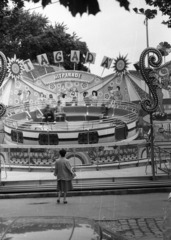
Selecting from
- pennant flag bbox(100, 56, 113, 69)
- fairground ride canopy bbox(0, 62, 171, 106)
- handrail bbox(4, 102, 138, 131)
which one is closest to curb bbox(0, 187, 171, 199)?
handrail bbox(4, 102, 138, 131)

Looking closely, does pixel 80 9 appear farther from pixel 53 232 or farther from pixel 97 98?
pixel 97 98

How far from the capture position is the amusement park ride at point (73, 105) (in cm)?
1959

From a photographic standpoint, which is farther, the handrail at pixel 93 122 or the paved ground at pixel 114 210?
the handrail at pixel 93 122

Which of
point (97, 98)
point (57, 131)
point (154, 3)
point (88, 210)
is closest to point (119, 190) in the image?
point (88, 210)

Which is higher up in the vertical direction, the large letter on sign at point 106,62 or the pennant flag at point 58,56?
the pennant flag at point 58,56

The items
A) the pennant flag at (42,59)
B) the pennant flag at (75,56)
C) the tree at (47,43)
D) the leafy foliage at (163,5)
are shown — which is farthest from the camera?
the tree at (47,43)

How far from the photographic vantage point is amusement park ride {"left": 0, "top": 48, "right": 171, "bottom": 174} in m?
19.6

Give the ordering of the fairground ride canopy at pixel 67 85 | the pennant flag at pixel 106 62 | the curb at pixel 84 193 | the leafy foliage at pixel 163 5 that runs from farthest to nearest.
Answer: the fairground ride canopy at pixel 67 85
the pennant flag at pixel 106 62
the curb at pixel 84 193
the leafy foliage at pixel 163 5

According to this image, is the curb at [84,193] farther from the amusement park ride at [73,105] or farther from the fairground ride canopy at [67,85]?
the fairground ride canopy at [67,85]

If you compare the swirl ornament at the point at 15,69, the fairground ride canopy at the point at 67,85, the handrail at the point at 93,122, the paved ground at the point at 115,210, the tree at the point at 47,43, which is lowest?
the paved ground at the point at 115,210

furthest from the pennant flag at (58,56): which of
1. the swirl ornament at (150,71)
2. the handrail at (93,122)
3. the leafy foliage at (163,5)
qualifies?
the leafy foliage at (163,5)

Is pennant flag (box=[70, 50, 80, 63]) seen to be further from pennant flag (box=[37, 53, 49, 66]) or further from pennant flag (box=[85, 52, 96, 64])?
pennant flag (box=[37, 53, 49, 66])

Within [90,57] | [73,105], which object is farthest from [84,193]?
[90,57]

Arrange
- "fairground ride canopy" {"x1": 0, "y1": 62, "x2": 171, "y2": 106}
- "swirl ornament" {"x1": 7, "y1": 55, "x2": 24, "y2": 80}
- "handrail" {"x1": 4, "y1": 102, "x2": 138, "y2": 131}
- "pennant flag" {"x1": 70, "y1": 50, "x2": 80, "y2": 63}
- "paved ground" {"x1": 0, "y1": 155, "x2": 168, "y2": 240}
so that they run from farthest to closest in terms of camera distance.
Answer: "swirl ornament" {"x1": 7, "y1": 55, "x2": 24, "y2": 80} → "pennant flag" {"x1": 70, "y1": 50, "x2": 80, "y2": 63} → "fairground ride canopy" {"x1": 0, "y1": 62, "x2": 171, "y2": 106} → "handrail" {"x1": 4, "y1": 102, "x2": 138, "y2": 131} → "paved ground" {"x1": 0, "y1": 155, "x2": 168, "y2": 240}
